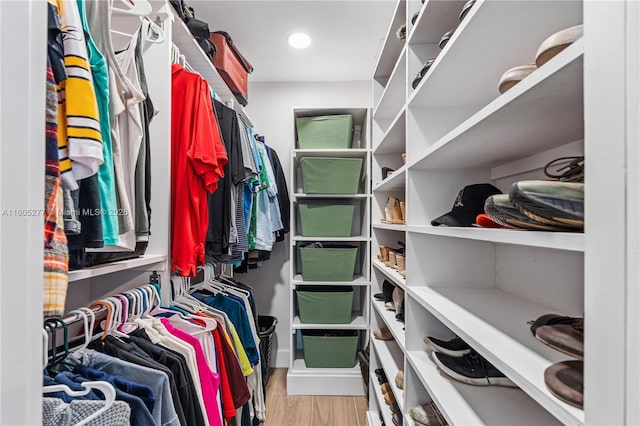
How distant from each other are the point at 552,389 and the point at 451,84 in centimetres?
80

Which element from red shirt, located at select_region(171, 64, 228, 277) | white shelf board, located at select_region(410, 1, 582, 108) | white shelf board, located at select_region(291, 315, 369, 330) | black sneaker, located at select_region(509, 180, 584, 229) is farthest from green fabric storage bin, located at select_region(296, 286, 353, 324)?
black sneaker, located at select_region(509, 180, 584, 229)

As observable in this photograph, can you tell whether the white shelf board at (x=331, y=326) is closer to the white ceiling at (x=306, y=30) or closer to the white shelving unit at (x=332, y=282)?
the white shelving unit at (x=332, y=282)

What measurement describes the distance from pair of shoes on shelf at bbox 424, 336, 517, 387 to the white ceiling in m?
1.72

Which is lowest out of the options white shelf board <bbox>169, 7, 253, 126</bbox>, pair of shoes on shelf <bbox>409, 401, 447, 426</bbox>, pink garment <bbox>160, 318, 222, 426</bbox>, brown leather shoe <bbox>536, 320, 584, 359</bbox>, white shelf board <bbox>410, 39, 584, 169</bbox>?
pair of shoes on shelf <bbox>409, 401, 447, 426</bbox>

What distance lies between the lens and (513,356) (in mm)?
576

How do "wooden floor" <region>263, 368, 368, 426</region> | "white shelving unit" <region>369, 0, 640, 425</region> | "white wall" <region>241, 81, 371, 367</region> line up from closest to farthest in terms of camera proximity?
"white shelving unit" <region>369, 0, 640, 425</region> → "wooden floor" <region>263, 368, 368, 426</region> → "white wall" <region>241, 81, 371, 367</region>

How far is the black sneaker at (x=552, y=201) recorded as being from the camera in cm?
42

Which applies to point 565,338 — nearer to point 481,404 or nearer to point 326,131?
point 481,404

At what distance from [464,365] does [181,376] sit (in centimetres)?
80

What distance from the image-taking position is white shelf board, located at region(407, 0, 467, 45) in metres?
0.99

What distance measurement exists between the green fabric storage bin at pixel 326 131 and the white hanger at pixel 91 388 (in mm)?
1850

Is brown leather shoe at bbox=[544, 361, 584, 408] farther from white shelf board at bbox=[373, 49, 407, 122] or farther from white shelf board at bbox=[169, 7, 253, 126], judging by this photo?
white shelf board at bbox=[169, 7, 253, 126]

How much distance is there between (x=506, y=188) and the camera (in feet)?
3.55

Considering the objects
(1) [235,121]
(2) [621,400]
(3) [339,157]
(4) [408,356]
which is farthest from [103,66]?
(3) [339,157]
